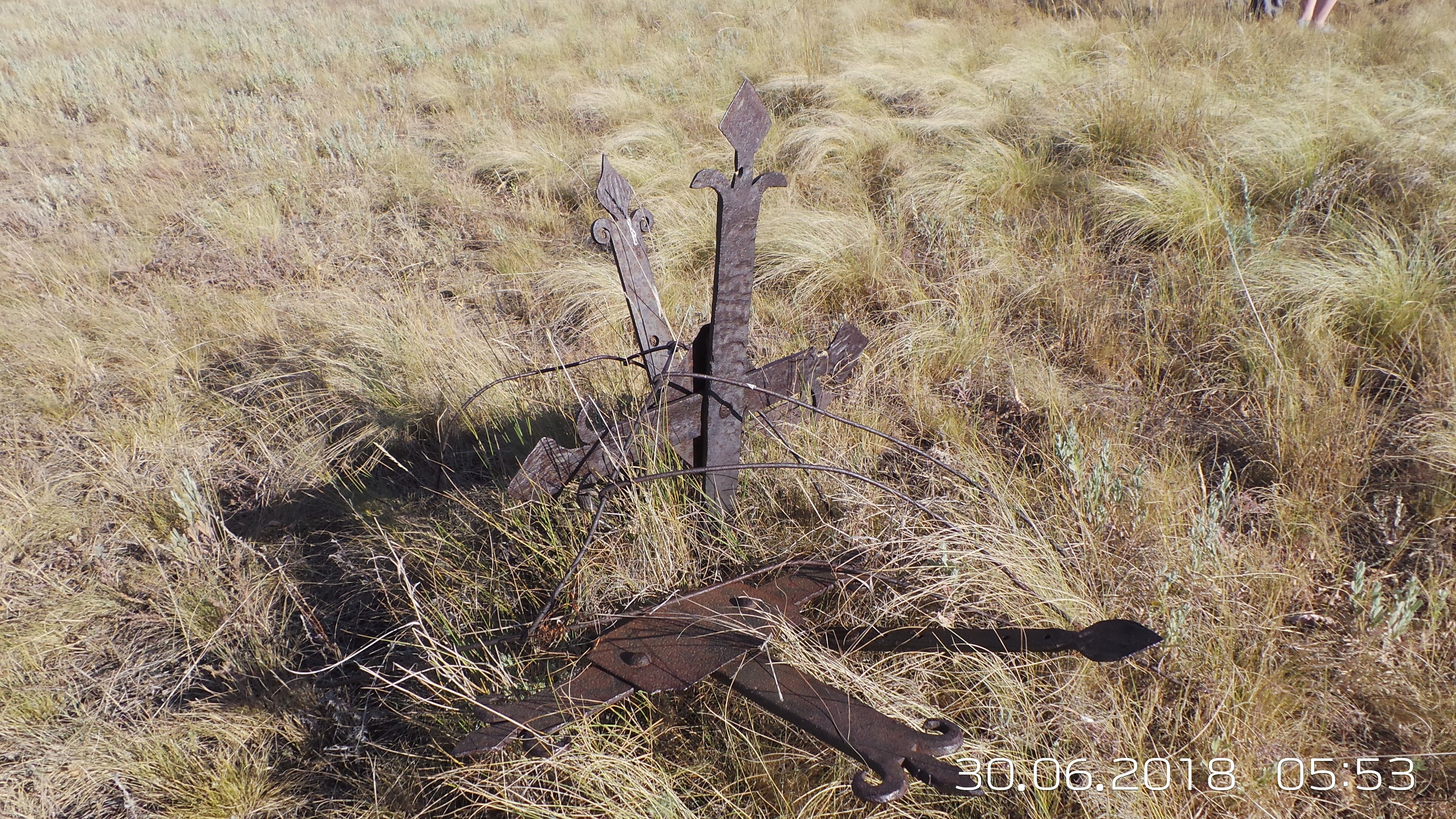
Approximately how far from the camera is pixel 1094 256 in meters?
3.38

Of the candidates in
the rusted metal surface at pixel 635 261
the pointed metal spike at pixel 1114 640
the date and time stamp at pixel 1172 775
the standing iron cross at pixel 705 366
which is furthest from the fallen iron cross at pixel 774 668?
the rusted metal surface at pixel 635 261

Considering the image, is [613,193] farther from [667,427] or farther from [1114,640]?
[1114,640]

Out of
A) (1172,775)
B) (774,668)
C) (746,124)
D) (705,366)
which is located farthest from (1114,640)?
(746,124)

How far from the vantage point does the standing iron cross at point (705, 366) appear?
5.52 ft

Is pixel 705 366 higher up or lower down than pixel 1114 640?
higher up

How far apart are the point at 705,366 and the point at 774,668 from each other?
28.6 inches

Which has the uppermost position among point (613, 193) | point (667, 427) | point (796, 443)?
point (613, 193)

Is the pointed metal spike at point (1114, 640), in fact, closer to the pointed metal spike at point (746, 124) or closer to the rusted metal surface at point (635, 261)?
the rusted metal surface at point (635, 261)

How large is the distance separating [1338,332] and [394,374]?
3.47m

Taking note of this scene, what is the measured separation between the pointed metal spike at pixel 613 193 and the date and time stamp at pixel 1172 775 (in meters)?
1.42

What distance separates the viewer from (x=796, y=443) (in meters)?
2.36

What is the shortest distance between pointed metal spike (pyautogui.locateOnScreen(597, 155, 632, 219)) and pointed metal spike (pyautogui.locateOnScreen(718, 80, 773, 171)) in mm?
317

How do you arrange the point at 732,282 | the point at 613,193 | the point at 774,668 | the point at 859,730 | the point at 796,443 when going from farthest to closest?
the point at 796,443, the point at 613,193, the point at 732,282, the point at 774,668, the point at 859,730

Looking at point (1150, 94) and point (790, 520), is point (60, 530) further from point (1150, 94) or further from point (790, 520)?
point (1150, 94)
